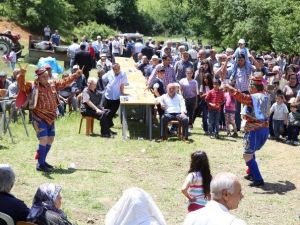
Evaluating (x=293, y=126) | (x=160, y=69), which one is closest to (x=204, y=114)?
(x=160, y=69)

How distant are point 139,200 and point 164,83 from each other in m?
9.63

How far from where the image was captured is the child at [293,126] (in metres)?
12.9

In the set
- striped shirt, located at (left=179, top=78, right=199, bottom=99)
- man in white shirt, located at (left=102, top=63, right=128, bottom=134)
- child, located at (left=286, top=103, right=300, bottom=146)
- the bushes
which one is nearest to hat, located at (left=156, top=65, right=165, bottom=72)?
striped shirt, located at (left=179, top=78, right=199, bottom=99)

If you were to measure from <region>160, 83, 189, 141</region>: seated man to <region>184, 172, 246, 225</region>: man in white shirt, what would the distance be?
8430 mm

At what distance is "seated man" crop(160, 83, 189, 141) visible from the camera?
12492 millimetres

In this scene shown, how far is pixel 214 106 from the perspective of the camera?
1288 cm

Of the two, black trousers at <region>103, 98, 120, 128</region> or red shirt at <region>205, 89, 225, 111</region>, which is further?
black trousers at <region>103, 98, 120, 128</region>

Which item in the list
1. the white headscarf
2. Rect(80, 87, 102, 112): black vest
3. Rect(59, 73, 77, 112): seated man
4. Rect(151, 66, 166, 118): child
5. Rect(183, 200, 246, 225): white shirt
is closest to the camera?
Rect(183, 200, 246, 225): white shirt

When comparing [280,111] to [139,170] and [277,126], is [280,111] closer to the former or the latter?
[277,126]

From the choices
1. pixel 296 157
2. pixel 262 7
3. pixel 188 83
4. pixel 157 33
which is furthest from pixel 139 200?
pixel 157 33

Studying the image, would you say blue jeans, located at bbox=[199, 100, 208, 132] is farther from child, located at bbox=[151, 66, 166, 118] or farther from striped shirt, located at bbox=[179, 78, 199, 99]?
child, located at bbox=[151, 66, 166, 118]

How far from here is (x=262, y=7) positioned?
112 ft

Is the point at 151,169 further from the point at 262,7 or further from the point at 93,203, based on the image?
the point at 262,7

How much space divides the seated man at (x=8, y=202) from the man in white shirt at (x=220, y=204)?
1.71 m
